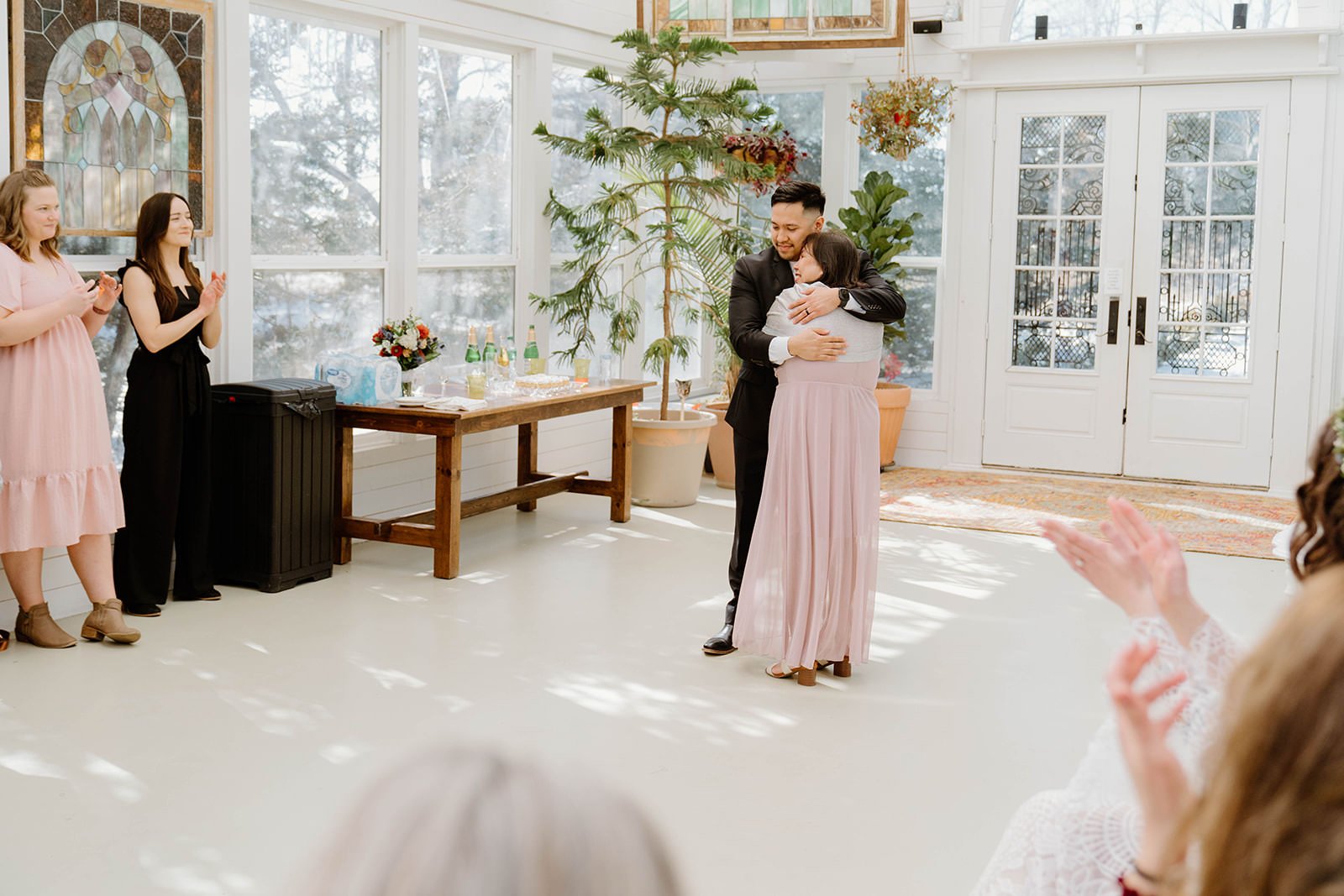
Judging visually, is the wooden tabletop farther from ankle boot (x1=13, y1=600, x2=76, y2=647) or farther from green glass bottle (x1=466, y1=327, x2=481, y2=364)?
ankle boot (x1=13, y1=600, x2=76, y2=647)

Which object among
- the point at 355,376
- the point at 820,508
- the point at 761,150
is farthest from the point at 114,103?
the point at 761,150

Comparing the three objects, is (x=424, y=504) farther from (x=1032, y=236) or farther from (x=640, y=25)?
(x=1032, y=236)

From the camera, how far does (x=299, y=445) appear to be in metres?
5.57

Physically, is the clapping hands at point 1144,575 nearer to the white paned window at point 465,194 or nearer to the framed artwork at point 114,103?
the framed artwork at point 114,103

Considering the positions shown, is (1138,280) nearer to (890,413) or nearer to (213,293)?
(890,413)

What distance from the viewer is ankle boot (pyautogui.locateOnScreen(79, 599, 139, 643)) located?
4.70 meters

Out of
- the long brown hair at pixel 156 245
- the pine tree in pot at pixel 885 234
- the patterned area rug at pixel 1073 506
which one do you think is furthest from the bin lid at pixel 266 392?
the pine tree in pot at pixel 885 234

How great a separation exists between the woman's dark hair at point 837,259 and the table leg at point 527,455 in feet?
10.6

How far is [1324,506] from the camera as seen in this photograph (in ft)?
6.70

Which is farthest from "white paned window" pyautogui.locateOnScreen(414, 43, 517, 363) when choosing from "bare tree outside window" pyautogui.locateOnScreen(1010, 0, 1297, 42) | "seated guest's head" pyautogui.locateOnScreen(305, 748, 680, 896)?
"seated guest's head" pyautogui.locateOnScreen(305, 748, 680, 896)

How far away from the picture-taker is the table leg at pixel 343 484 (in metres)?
5.98

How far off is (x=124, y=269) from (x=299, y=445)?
0.94 m

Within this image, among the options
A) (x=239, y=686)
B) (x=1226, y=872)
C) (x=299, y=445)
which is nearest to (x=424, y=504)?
(x=299, y=445)

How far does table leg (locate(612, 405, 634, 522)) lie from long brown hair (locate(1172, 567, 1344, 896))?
243 inches
